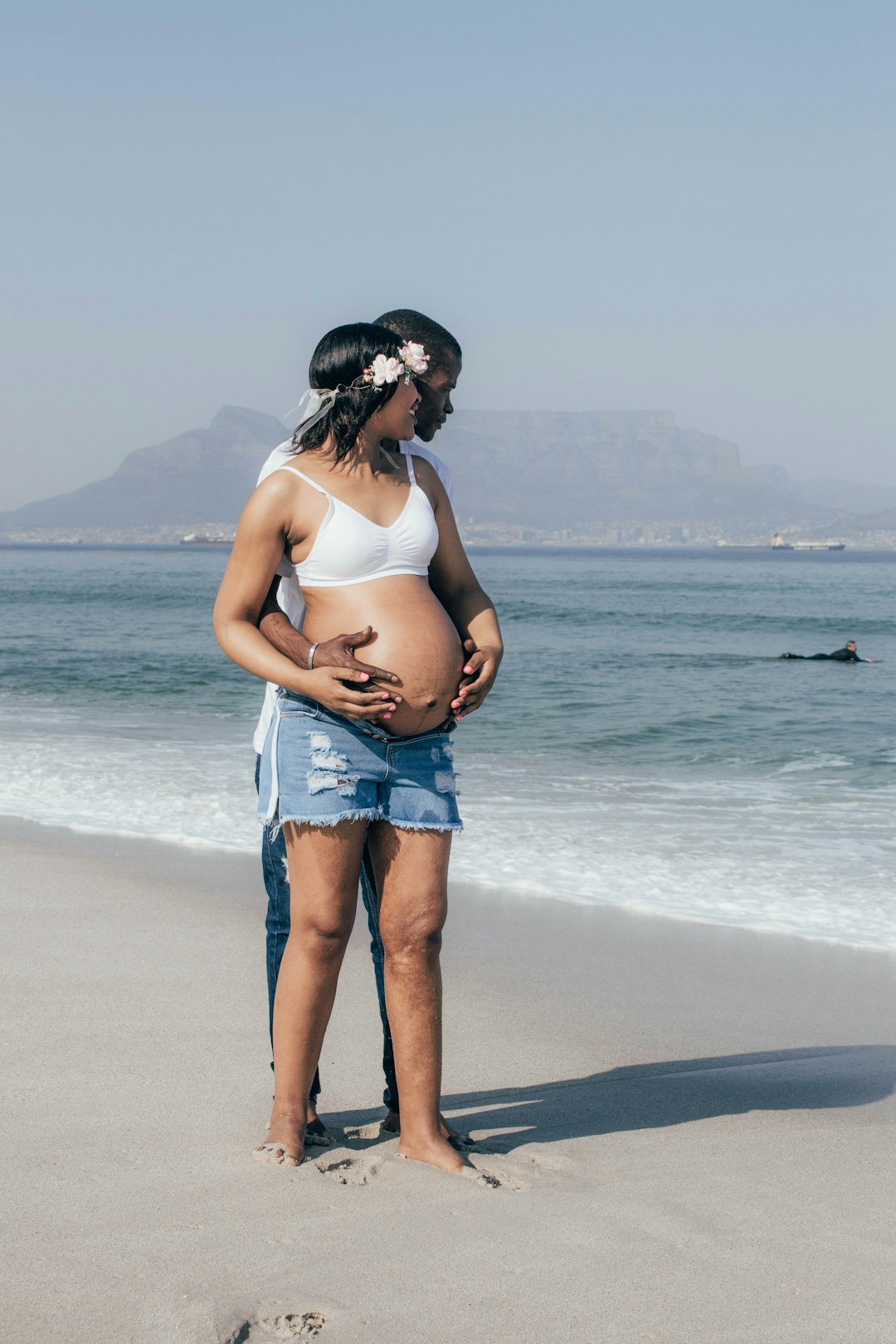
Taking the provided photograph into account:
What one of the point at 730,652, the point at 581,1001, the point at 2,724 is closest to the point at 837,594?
the point at 730,652

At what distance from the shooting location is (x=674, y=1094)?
3639 millimetres

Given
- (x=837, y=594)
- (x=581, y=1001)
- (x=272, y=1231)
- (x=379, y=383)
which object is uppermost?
(x=379, y=383)

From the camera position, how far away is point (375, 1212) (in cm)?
260

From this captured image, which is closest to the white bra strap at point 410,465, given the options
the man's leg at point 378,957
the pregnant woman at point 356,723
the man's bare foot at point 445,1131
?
the pregnant woman at point 356,723

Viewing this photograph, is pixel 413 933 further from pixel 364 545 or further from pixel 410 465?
pixel 410 465

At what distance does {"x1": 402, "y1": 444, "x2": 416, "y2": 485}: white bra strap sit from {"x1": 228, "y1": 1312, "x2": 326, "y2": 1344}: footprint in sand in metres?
1.72

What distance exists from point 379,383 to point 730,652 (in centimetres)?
2666

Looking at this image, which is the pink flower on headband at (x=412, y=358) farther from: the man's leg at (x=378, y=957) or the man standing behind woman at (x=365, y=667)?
the man's leg at (x=378, y=957)

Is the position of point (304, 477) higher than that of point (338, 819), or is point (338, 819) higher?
point (304, 477)

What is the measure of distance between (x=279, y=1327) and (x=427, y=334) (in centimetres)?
219

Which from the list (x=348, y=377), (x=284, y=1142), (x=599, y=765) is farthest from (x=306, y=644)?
(x=599, y=765)

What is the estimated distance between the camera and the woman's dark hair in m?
2.79

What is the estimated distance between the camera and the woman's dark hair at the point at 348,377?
279 centimetres

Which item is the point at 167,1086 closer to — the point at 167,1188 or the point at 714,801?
the point at 167,1188
